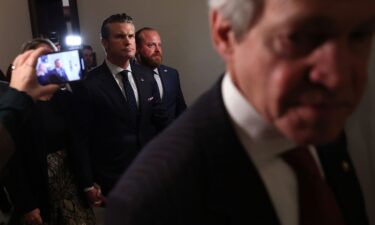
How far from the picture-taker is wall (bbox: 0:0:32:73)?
3.34 m

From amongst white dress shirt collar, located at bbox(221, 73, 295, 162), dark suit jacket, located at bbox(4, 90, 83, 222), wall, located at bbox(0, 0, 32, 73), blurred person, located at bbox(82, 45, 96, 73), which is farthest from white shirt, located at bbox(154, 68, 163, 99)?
white dress shirt collar, located at bbox(221, 73, 295, 162)

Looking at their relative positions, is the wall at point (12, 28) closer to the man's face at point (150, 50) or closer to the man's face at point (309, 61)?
the man's face at point (150, 50)

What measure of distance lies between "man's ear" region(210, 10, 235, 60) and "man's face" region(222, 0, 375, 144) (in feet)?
0.10

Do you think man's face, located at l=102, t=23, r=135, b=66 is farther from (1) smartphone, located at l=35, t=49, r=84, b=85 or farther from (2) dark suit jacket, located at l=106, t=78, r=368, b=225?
(2) dark suit jacket, located at l=106, t=78, r=368, b=225

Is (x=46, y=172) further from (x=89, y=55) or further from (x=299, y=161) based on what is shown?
(x=89, y=55)

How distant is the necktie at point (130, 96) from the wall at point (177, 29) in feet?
4.79

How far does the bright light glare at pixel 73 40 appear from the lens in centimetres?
359

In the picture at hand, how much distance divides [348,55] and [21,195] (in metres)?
1.55

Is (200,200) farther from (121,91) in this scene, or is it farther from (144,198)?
(121,91)

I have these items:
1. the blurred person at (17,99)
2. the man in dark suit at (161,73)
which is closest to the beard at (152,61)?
the man in dark suit at (161,73)

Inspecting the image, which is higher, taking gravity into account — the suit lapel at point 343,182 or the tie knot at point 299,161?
the tie knot at point 299,161

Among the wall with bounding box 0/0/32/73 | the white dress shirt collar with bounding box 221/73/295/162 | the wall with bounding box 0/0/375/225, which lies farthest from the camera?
the wall with bounding box 0/0/375/225

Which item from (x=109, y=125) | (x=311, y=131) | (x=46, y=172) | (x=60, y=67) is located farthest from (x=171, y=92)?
(x=311, y=131)

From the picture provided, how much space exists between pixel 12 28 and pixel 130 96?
1.80 metres
